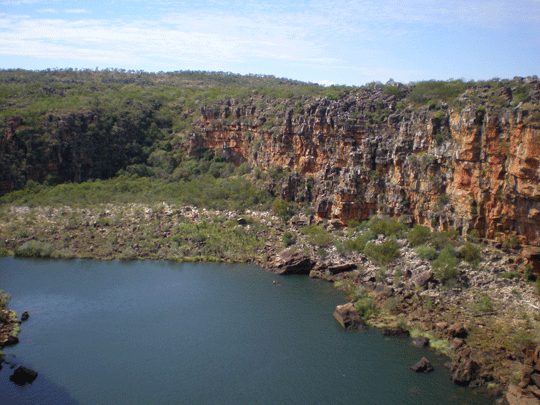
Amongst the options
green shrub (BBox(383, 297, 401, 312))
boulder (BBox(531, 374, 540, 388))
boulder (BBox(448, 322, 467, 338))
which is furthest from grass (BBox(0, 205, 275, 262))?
boulder (BBox(531, 374, 540, 388))

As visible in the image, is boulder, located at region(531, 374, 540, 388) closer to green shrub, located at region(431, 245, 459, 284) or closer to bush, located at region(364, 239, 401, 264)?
green shrub, located at region(431, 245, 459, 284)

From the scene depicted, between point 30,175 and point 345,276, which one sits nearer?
point 345,276

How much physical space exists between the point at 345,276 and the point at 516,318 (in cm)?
1367

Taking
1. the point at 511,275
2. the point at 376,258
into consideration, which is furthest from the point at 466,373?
the point at 376,258

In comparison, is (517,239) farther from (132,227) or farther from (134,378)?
(132,227)

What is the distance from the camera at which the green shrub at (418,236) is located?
3836 cm

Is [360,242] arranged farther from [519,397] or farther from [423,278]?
[519,397]

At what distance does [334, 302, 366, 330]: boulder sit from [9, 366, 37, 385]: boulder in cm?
1845

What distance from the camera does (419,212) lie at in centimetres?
4172

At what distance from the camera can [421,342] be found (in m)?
28.8

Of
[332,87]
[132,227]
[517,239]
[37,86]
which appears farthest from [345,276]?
[37,86]

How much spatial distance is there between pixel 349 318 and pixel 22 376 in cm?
1933

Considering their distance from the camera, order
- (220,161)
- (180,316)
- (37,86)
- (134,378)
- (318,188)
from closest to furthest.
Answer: (134,378) → (180,316) → (318,188) → (220,161) → (37,86)

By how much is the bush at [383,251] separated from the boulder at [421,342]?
31.4 ft
